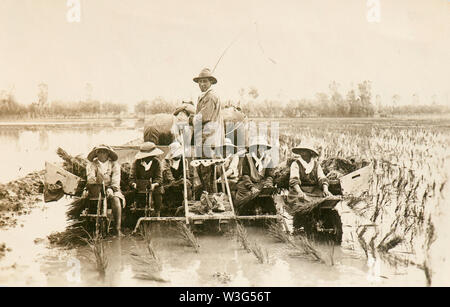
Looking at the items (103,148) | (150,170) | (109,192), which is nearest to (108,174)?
(109,192)

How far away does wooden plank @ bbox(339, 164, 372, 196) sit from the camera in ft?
17.7

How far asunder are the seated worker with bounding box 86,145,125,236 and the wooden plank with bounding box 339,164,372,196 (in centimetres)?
252

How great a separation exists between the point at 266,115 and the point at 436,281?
2695mm

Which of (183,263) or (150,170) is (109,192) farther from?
(183,263)

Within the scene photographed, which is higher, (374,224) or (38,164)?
(38,164)

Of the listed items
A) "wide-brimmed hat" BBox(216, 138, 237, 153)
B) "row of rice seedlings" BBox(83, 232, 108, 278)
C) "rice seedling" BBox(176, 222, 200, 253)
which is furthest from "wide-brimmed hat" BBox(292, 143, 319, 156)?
"row of rice seedlings" BBox(83, 232, 108, 278)

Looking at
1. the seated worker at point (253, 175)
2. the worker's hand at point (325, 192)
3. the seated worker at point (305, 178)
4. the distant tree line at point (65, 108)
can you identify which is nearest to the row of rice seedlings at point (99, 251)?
the distant tree line at point (65, 108)

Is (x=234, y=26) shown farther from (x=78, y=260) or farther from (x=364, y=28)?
(x=78, y=260)

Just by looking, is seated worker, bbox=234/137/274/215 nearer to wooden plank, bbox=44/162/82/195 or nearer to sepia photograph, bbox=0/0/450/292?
sepia photograph, bbox=0/0/450/292

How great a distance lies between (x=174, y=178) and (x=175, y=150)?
316mm

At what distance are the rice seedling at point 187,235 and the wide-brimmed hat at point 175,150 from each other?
758 mm

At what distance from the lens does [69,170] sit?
5.37m

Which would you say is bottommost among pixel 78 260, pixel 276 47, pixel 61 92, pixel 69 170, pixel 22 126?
pixel 78 260
